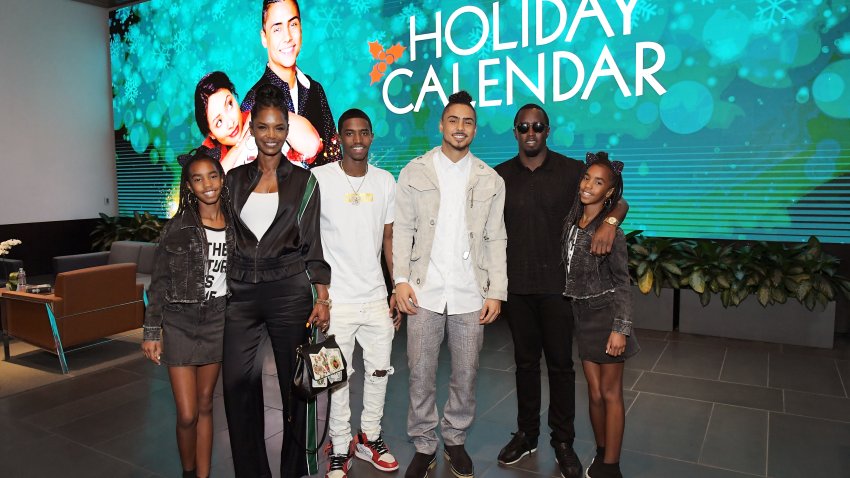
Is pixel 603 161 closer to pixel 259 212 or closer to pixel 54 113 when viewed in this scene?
pixel 259 212

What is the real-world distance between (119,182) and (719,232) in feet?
30.9

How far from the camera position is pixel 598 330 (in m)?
2.62

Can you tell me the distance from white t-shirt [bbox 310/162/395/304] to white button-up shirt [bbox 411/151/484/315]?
0.26 metres

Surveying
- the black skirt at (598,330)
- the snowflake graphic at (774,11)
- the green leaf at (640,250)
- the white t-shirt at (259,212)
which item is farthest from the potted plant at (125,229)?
the snowflake graphic at (774,11)

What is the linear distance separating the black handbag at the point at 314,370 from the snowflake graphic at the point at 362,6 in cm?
593

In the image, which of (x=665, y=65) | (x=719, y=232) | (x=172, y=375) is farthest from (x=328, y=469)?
(x=665, y=65)

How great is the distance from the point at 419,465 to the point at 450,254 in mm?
1021

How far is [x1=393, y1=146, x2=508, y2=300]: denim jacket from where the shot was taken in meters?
2.71

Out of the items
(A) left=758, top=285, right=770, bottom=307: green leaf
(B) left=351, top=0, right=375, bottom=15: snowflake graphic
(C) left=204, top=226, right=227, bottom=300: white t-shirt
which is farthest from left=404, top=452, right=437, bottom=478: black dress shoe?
(B) left=351, top=0, right=375, bottom=15: snowflake graphic

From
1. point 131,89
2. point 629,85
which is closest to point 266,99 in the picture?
point 629,85

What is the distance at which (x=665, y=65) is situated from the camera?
5.80m

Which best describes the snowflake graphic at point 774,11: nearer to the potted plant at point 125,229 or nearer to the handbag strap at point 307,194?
the handbag strap at point 307,194

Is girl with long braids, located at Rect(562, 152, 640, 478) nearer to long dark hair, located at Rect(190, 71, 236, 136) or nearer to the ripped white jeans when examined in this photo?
the ripped white jeans

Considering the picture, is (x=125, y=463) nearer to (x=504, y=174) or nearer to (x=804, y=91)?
(x=504, y=174)
